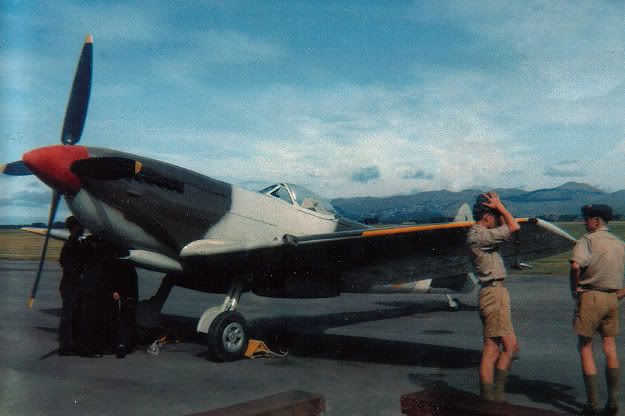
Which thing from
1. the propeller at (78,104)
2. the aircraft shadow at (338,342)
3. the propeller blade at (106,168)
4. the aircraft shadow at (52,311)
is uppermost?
→ the propeller at (78,104)

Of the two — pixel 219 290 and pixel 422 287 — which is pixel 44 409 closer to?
pixel 219 290

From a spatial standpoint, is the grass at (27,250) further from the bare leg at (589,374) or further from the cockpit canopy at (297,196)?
the bare leg at (589,374)

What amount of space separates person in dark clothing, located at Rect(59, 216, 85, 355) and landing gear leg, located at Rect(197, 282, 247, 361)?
1.60 m

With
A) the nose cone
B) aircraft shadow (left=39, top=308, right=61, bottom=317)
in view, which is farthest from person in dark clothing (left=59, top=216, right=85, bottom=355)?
aircraft shadow (left=39, top=308, right=61, bottom=317)

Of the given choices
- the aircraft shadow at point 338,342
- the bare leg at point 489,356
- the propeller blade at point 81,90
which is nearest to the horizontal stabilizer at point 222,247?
the aircraft shadow at point 338,342

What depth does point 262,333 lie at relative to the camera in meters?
8.99

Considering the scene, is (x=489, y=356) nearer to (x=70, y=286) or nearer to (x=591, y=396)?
(x=591, y=396)

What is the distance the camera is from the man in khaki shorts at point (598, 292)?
4414 mm

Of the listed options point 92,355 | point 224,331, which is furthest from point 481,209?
point 92,355

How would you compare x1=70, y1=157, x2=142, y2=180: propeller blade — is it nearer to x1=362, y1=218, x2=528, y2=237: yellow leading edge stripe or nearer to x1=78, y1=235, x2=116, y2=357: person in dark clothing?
x1=78, y1=235, x2=116, y2=357: person in dark clothing

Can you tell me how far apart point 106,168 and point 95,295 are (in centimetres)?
180

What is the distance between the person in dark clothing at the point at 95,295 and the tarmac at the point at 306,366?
9.1 inches

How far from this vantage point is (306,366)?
6602mm

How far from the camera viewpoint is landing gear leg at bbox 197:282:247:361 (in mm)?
6766
